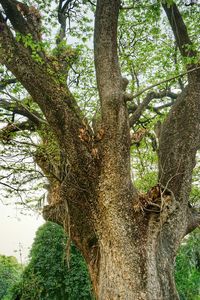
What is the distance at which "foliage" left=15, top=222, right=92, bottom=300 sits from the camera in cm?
1111

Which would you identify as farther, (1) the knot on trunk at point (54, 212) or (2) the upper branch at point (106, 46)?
(1) the knot on trunk at point (54, 212)

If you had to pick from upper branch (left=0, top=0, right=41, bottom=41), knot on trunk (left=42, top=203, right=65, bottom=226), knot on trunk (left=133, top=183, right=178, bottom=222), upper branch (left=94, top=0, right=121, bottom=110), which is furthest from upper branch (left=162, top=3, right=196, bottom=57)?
knot on trunk (left=42, top=203, right=65, bottom=226)

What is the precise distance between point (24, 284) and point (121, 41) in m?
8.10

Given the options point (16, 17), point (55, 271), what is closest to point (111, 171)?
point (16, 17)

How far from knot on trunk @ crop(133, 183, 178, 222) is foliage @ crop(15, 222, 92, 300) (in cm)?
733

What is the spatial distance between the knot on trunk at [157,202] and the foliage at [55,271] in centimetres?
733

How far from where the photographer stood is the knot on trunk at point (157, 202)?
4.12 metres

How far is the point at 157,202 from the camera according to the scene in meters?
4.20

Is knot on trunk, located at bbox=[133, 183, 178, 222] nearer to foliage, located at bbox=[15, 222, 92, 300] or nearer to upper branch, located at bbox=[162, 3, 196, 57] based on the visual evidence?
upper branch, located at bbox=[162, 3, 196, 57]

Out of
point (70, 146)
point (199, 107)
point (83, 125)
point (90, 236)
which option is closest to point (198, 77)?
point (199, 107)

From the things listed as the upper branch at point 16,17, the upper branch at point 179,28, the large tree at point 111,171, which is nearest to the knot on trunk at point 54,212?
the large tree at point 111,171

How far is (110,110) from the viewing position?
4.58m

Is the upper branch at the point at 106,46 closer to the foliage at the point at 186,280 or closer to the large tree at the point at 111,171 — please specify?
the large tree at the point at 111,171

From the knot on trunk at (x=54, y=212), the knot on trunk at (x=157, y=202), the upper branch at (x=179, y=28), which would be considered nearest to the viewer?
the knot on trunk at (x=157, y=202)
